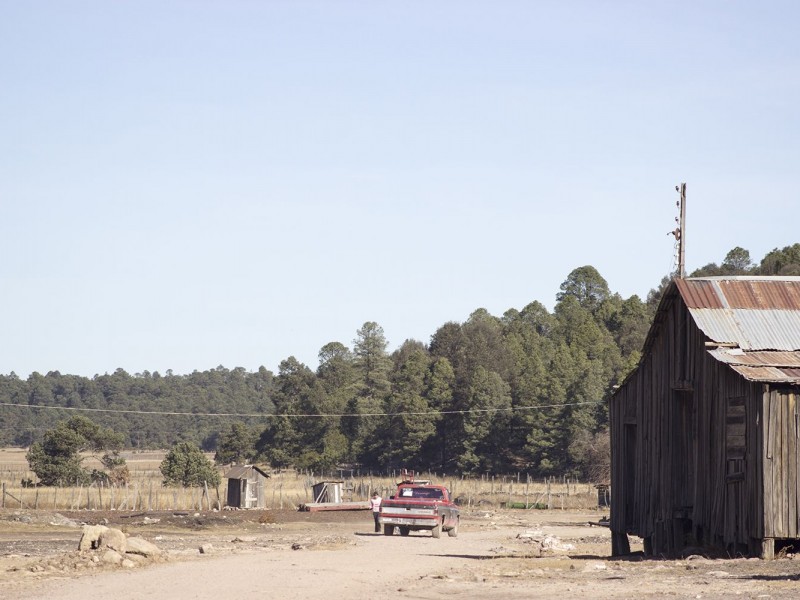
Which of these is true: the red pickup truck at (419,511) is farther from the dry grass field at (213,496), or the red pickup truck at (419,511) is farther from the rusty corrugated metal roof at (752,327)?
the dry grass field at (213,496)

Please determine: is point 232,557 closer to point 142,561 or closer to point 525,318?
point 142,561

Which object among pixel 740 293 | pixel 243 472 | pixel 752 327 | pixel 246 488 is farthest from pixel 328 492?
pixel 752 327

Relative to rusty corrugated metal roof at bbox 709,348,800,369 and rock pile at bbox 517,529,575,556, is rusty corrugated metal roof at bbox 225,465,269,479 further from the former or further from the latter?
rusty corrugated metal roof at bbox 709,348,800,369

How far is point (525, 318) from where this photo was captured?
522ft

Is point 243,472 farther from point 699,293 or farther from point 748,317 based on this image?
point 748,317

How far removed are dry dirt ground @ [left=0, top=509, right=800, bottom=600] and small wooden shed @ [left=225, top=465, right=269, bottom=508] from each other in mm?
19601

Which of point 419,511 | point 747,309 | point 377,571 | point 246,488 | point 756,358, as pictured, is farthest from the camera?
point 246,488

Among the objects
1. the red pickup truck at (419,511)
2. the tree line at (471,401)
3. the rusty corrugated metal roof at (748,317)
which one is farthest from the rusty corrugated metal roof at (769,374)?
the tree line at (471,401)

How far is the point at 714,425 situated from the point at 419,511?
14.8 meters

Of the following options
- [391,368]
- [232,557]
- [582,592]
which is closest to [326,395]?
[391,368]

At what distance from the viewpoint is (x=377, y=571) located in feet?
82.5

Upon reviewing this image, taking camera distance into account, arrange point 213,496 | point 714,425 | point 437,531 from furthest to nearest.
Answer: point 213,496, point 437,531, point 714,425

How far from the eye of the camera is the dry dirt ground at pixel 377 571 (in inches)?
813

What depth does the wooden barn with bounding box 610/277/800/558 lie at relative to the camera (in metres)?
26.0
